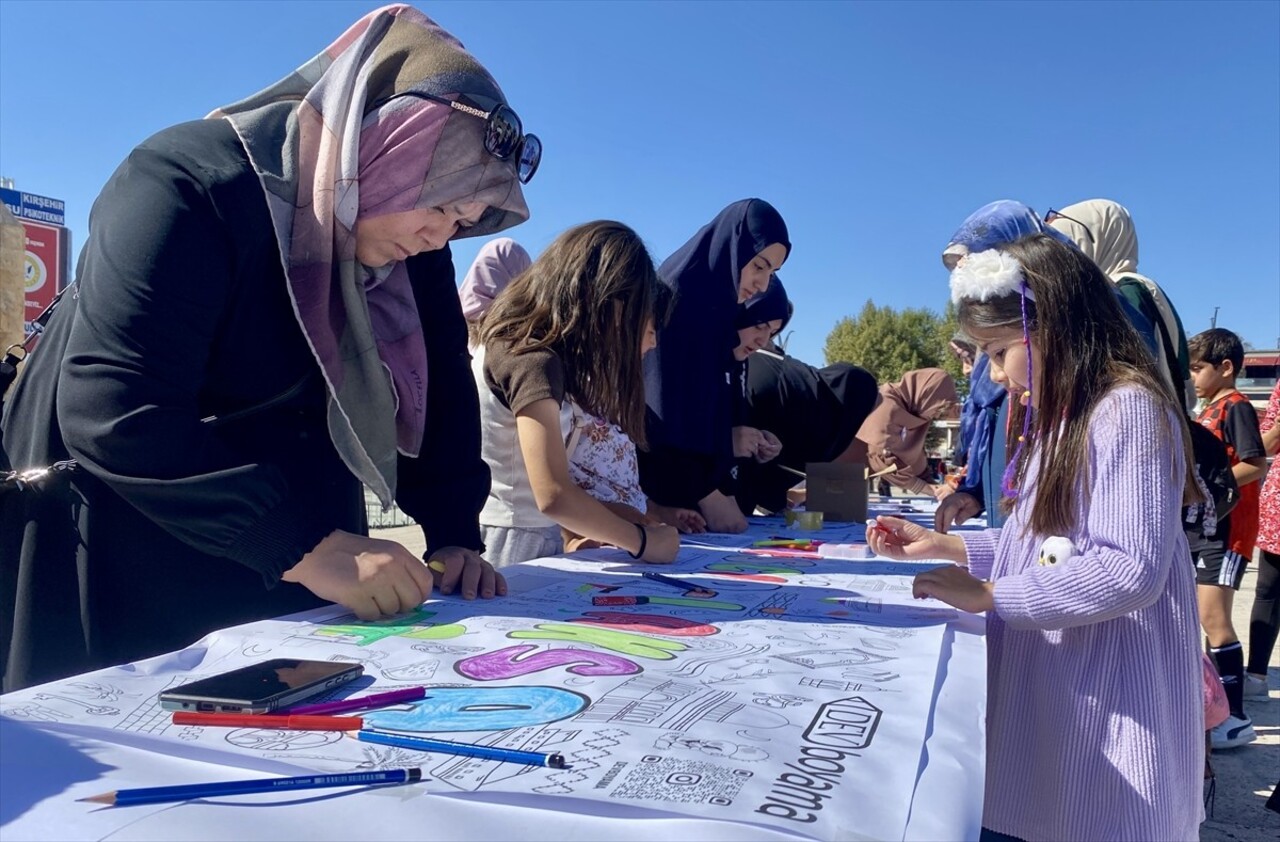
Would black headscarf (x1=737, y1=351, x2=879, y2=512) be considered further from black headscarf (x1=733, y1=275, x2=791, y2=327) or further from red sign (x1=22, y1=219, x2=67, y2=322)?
red sign (x1=22, y1=219, x2=67, y2=322)

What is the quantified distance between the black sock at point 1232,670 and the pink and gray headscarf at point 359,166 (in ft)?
12.1

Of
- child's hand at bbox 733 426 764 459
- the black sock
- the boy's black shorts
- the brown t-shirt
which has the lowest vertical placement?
the black sock

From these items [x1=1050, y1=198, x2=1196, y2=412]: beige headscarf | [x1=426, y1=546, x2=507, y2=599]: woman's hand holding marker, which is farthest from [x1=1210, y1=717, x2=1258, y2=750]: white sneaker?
[x1=426, y1=546, x2=507, y2=599]: woman's hand holding marker

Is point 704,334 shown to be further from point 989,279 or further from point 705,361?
point 989,279

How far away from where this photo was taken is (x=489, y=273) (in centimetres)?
353

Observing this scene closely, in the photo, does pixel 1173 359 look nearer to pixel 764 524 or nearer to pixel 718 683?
pixel 764 524

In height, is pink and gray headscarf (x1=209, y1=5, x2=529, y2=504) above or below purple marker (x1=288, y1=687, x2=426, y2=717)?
above

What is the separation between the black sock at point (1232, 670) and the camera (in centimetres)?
374

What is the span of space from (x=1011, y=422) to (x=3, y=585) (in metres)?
1.81

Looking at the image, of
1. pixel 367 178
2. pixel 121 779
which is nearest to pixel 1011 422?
pixel 367 178

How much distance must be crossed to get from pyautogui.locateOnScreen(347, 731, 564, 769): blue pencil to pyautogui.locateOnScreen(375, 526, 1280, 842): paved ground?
2.94 meters

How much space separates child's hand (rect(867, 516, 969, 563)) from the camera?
1.74 meters

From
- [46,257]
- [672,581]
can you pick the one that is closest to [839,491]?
[672,581]

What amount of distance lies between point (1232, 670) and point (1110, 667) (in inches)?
118
